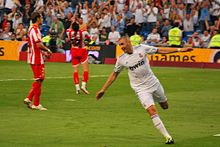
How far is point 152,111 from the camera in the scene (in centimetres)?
1453

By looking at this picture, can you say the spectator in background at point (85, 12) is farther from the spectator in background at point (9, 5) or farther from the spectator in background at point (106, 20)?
the spectator in background at point (9, 5)

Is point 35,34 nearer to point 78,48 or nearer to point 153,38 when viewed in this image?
point 78,48

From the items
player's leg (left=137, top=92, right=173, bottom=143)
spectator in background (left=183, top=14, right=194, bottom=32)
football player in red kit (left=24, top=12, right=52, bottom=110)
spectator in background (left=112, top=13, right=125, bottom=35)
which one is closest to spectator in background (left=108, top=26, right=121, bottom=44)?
spectator in background (left=112, top=13, right=125, bottom=35)

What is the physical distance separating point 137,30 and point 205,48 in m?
3.70

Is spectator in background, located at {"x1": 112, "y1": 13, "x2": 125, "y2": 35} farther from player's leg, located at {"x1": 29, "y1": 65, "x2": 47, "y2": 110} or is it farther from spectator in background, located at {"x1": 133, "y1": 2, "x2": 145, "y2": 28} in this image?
player's leg, located at {"x1": 29, "y1": 65, "x2": 47, "y2": 110}

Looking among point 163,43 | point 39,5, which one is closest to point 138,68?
point 163,43

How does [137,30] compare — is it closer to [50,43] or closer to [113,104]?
[50,43]

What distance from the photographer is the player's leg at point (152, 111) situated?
14.4 meters

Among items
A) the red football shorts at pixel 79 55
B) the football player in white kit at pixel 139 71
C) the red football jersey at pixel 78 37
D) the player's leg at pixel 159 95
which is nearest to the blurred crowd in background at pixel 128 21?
the red football jersey at pixel 78 37

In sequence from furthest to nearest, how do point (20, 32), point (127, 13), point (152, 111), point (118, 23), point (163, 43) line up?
point (127, 13)
point (118, 23)
point (20, 32)
point (163, 43)
point (152, 111)

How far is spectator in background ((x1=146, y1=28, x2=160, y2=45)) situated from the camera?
40.6 m

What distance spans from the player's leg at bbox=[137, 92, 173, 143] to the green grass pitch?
255 millimetres

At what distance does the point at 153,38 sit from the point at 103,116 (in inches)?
873

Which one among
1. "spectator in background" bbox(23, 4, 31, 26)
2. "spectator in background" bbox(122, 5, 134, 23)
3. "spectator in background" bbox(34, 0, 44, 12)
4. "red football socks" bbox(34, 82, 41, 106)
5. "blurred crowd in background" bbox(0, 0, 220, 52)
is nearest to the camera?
"red football socks" bbox(34, 82, 41, 106)
